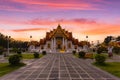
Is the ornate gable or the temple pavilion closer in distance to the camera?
the ornate gable

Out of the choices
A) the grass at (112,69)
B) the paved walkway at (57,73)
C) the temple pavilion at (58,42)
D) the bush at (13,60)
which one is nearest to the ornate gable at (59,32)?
the temple pavilion at (58,42)

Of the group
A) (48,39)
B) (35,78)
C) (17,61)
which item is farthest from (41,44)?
(35,78)

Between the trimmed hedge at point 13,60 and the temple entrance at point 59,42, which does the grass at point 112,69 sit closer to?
the trimmed hedge at point 13,60

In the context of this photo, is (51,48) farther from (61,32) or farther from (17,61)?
(17,61)

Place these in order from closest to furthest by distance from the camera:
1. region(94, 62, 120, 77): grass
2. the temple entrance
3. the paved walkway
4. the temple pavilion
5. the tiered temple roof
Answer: the paved walkway, region(94, 62, 120, 77): grass, the tiered temple roof, the temple pavilion, the temple entrance

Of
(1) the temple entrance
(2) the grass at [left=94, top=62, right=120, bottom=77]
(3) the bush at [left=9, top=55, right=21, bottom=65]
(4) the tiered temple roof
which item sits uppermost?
(4) the tiered temple roof

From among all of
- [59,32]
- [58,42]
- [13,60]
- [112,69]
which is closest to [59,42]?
[58,42]

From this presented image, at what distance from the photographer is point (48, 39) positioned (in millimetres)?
116438

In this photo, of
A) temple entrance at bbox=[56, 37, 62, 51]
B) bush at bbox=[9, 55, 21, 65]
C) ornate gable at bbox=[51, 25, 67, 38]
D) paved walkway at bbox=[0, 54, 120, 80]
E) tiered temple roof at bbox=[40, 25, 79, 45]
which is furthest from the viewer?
temple entrance at bbox=[56, 37, 62, 51]

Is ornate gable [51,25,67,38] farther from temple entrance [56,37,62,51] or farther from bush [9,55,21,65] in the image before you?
bush [9,55,21,65]

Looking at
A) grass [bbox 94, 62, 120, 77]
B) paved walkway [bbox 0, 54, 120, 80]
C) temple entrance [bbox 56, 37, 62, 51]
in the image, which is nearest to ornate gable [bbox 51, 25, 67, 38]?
temple entrance [bbox 56, 37, 62, 51]

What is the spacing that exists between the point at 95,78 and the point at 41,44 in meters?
94.5

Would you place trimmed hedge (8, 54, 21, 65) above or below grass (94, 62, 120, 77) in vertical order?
above

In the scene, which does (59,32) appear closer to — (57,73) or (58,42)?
(58,42)
